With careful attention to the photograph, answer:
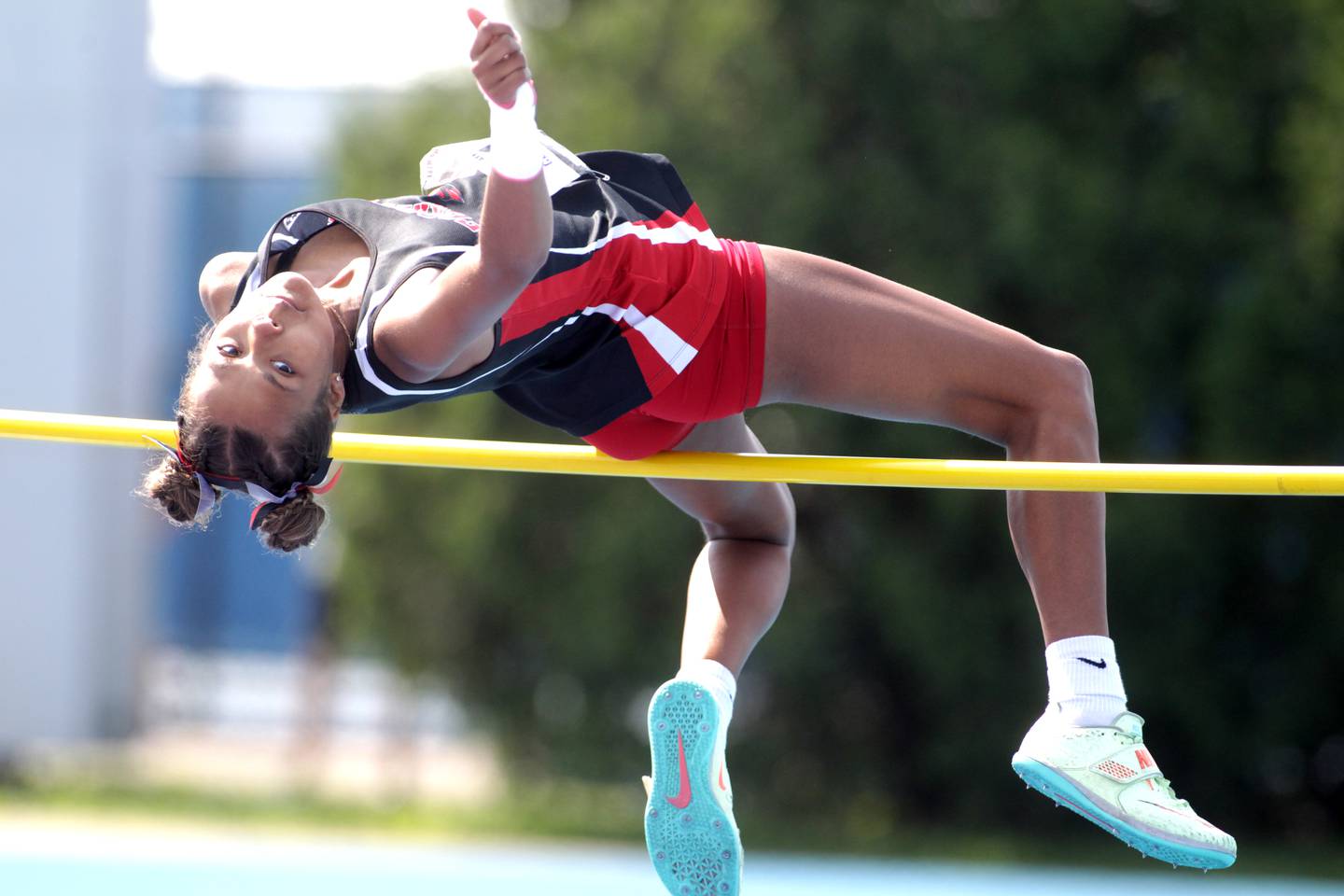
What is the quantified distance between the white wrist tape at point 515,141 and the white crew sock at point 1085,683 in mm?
1089

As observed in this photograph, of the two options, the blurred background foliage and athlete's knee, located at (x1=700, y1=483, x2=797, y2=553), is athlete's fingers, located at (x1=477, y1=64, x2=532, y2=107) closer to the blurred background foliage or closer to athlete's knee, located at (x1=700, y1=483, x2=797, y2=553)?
athlete's knee, located at (x1=700, y1=483, x2=797, y2=553)

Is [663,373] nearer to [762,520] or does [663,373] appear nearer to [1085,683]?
[762,520]

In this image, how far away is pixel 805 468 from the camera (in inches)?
94.6

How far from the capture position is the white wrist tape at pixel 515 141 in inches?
76.0

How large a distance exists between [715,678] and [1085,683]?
594mm

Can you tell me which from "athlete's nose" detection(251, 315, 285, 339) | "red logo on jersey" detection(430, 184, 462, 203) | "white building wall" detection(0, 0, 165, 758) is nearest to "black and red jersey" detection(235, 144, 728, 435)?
"red logo on jersey" detection(430, 184, 462, 203)

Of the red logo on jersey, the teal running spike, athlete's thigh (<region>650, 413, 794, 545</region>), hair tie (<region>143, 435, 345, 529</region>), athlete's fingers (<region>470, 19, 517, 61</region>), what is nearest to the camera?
athlete's fingers (<region>470, 19, 517, 61</region>)

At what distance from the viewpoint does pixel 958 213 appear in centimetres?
665

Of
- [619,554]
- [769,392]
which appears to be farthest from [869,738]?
[769,392]

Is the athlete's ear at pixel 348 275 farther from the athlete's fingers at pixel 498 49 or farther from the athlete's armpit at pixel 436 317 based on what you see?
the athlete's fingers at pixel 498 49

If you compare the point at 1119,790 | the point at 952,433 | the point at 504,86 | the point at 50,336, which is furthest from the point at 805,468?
the point at 50,336

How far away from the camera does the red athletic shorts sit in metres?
2.37

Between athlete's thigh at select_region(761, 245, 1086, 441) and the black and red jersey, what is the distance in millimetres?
122

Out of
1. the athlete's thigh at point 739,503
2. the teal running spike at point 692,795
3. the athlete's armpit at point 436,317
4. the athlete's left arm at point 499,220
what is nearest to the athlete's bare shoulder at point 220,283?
the athlete's armpit at point 436,317
